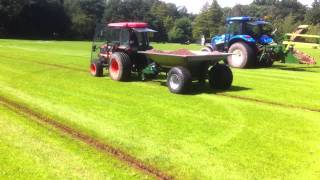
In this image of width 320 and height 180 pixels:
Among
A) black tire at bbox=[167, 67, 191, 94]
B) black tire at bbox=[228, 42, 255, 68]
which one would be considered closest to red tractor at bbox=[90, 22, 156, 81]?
black tire at bbox=[167, 67, 191, 94]

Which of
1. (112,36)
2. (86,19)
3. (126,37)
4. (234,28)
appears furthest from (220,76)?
(86,19)

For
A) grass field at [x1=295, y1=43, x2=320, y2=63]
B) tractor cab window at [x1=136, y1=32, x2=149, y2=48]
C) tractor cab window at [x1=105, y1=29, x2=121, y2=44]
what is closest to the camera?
tractor cab window at [x1=136, y1=32, x2=149, y2=48]

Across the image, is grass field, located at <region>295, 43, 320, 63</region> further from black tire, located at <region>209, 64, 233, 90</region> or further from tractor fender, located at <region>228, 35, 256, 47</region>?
black tire, located at <region>209, 64, 233, 90</region>

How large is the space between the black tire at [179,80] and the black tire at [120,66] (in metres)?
2.46

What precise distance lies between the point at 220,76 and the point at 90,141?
21.4 ft

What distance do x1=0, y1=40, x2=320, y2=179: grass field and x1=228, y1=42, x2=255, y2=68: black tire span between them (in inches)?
233

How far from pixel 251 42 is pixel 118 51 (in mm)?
7489

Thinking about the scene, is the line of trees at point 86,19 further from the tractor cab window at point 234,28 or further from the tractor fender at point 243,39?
the tractor fender at point 243,39

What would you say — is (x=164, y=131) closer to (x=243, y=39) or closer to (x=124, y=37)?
(x=124, y=37)

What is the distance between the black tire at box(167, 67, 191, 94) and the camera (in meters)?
12.3

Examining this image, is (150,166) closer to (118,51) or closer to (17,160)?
(17,160)

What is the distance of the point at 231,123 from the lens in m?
9.20

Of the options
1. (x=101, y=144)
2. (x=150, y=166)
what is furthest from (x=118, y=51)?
(x=150, y=166)

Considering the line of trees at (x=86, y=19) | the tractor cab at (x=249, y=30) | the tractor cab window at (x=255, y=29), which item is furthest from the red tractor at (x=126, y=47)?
the line of trees at (x=86, y=19)
